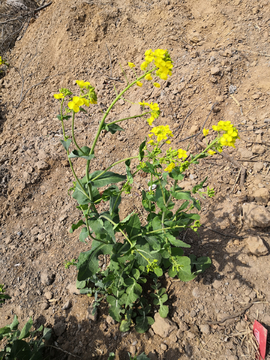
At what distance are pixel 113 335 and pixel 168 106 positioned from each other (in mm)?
3391

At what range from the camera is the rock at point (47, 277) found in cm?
297

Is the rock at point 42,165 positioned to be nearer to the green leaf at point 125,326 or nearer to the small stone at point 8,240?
the small stone at point 8,240

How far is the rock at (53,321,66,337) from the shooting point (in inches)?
102

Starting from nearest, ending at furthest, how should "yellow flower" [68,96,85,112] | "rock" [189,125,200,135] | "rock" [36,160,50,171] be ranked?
"yellow flower" [68,96,85,112] → "rock" [189,125,200,135] → "rock" [36,160,50,171]

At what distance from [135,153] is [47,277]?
220cm

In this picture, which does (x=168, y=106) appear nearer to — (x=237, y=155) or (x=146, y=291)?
(x=237, y=155)

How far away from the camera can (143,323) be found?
2.44 meters

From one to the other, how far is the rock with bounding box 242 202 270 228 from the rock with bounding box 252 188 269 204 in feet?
0.41

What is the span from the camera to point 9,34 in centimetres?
673

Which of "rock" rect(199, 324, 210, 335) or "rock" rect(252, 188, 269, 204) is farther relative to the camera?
"rock" rect(252, 188, 269, 204)

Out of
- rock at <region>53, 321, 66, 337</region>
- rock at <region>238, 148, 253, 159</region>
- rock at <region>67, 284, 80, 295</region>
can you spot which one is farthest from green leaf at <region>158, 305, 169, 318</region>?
rock at <region>238, 148, 253, 159</region>

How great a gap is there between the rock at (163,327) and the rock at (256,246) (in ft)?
3.76

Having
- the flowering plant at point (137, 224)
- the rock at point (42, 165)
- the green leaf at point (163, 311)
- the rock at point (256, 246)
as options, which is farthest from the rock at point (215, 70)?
the green leaf at point (163, 311)

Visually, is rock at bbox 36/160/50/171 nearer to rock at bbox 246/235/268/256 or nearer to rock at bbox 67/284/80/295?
rock at bbox 67/284/80/295
